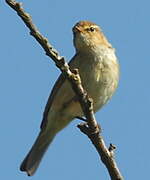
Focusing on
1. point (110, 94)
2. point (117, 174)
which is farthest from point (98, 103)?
point (117, 174)

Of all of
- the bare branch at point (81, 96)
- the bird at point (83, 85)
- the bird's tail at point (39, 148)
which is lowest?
the bare branch at point (81, 96)

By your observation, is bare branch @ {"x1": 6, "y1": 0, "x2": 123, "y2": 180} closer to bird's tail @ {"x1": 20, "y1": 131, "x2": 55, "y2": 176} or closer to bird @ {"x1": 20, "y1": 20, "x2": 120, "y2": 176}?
bird @ {"x1": 20, "y1": 20, "x2": 120, "y2": 176}

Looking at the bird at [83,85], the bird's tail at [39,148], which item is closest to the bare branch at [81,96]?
the bird at [83,85]

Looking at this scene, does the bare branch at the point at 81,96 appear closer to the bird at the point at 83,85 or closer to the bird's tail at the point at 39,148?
the bird at the point at 83,85

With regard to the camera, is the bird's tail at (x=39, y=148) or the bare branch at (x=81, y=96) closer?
the bare branch at (x=81, y=96)

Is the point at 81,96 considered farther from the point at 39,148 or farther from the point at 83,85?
the point at 39,148

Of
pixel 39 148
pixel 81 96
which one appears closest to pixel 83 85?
pixel 39 148
